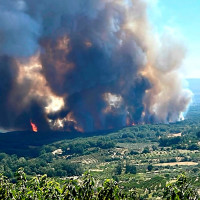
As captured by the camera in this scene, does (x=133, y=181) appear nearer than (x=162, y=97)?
Yes

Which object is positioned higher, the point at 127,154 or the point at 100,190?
the point at 127,154

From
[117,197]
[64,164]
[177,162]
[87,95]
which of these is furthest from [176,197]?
[87,95]

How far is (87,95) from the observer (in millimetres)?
150125

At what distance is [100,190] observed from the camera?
1819 centimetres

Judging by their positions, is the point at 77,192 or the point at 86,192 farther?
the point at 86,192

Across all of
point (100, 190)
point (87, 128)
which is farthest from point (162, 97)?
point (100, 190)

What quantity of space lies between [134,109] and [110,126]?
1499 centimetres

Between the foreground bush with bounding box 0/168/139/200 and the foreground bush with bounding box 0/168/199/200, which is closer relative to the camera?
the foreground bush with bounding box 0/168/199/200

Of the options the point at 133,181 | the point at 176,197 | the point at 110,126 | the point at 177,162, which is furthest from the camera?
the point at 110,126

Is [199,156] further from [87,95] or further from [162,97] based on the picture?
[162,97]

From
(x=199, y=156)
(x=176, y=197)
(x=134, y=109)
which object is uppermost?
(x=134, y=109)

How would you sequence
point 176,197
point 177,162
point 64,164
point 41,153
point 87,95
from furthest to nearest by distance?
point 87,95 → point 41,153 → point 177,162 → point 64,164 → point 176,197

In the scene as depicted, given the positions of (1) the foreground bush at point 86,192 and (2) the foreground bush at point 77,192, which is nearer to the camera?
(1) the foreground bush at point 86,192

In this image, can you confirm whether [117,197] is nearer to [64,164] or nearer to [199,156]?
[64,164]
